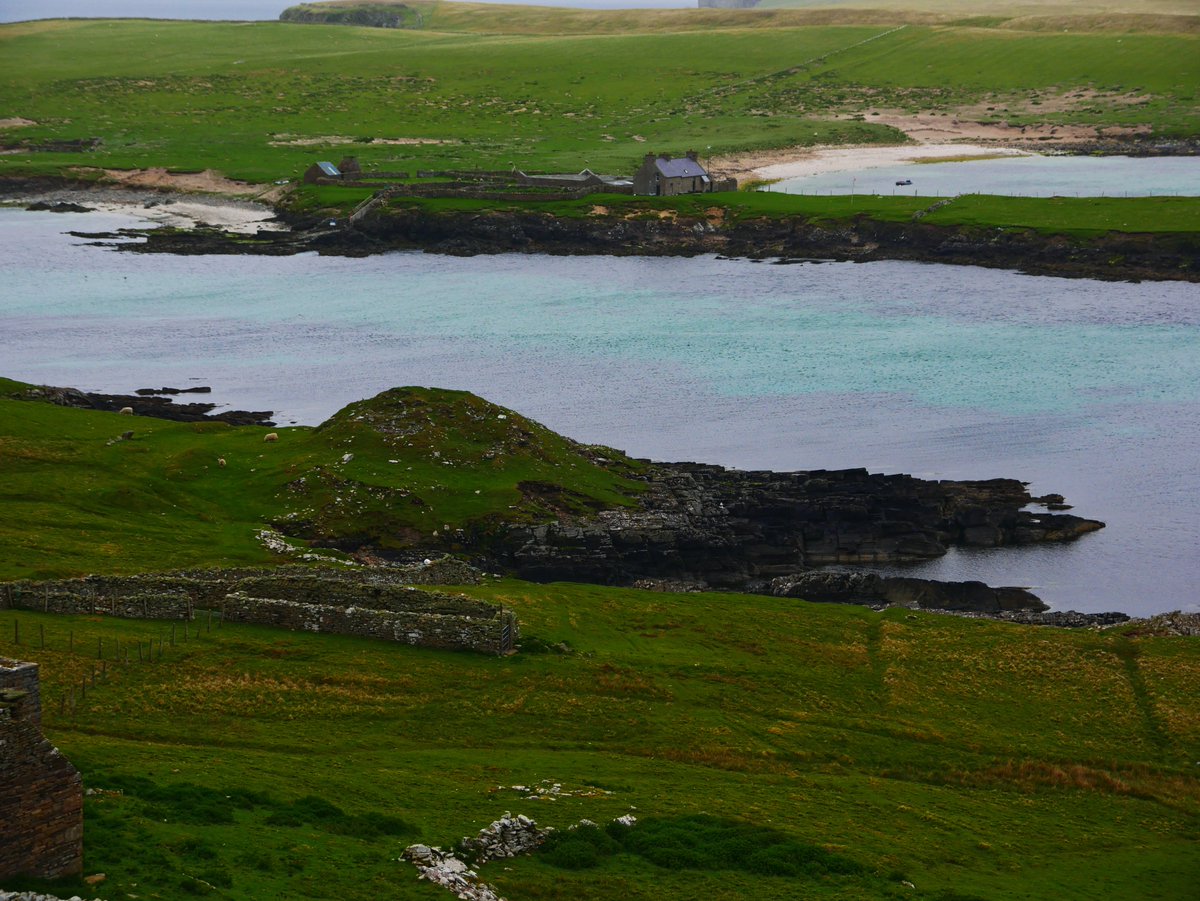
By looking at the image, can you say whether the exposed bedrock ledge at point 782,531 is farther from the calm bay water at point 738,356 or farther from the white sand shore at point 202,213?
the white sand shore at point 202,213

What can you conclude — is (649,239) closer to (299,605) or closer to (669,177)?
(669,177)

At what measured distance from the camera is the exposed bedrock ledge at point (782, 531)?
62219 mm

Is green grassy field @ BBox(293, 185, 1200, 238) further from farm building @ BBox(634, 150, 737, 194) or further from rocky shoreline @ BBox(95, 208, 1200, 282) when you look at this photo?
farm building @ BBox(634, 150, 737, 194)

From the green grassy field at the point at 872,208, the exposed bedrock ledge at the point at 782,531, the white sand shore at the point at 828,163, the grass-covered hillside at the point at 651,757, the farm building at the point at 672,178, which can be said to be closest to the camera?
the grass-covered hillside at the point at 651,757

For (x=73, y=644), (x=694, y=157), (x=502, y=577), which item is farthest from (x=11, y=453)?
(x=694, y=157)

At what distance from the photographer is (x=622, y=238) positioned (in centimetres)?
15762

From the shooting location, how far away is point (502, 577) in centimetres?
5962

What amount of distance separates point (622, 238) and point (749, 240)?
42.6ft

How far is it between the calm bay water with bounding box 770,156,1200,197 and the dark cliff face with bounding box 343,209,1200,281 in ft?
61.6

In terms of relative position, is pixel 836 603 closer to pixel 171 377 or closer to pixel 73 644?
pixel 73 644

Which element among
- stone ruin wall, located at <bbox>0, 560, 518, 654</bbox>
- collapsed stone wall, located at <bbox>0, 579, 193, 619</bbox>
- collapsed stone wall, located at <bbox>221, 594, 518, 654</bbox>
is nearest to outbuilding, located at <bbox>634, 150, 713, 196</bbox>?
stone ruin wall, located at <bbox>0, 560, 518, 654</bbox>

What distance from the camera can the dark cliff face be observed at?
461 feet

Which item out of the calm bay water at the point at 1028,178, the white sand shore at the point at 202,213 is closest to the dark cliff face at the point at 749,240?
the white sand shore at the point at 202,213

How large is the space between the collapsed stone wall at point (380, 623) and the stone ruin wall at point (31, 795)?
18.7 metres
